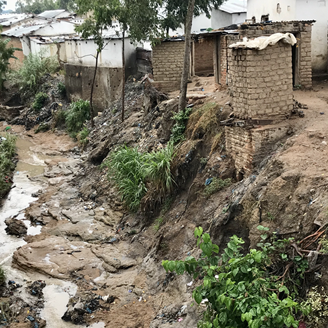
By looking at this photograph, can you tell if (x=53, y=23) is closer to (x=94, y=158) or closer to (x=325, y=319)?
(x=94, y=158)

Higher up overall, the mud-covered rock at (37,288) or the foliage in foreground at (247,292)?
the foliage in foreground at (247,292)

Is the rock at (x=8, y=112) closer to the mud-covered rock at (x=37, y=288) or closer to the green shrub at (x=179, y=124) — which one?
the green shrub at (x=179, y=124)

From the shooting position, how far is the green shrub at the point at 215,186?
8266 millimetres

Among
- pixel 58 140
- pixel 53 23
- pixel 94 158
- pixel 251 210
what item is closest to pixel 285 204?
pixel 251 210

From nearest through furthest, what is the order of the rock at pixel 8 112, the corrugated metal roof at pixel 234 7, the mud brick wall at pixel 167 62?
the mud brick wall at pixel 167 62, the corrugated metal roof at pixel 234 7, the rock at pixel 8 112

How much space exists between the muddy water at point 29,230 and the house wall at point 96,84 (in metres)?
3.47

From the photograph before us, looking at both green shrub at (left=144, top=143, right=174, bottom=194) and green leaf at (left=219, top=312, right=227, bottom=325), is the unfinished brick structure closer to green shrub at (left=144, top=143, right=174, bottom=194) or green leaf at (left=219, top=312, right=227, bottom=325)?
green shrub at (left=144, top=143, right=174, bottom=194)

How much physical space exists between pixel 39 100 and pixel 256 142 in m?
16.6

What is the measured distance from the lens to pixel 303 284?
4.86 m

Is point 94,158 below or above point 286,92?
below

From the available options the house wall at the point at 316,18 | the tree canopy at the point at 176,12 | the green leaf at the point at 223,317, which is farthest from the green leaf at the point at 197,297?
the tree canopy at the point at 176,12

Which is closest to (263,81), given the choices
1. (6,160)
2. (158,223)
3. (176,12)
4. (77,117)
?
(158,223)

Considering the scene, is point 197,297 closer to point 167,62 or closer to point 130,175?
point 130,175

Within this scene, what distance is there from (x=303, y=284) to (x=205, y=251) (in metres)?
1.14
